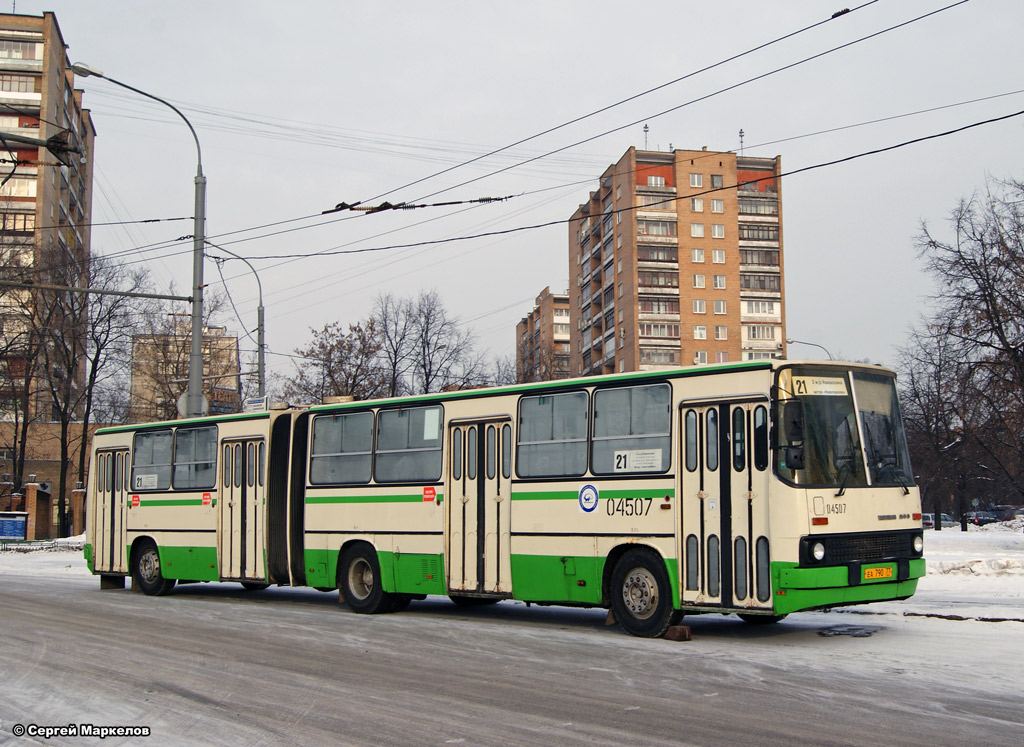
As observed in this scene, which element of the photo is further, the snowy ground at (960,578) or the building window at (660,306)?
the building window at (660,306)

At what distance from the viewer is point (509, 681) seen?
9.28m

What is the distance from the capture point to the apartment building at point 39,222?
164 ft

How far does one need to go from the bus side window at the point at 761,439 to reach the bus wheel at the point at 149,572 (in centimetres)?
1215

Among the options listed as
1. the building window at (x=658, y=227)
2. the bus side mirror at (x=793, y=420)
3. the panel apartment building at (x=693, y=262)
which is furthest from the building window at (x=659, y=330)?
the bus side mirror at (x=793, y=420)

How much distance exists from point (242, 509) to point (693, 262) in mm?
76172

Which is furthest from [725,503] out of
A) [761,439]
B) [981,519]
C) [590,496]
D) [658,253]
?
[658,253]

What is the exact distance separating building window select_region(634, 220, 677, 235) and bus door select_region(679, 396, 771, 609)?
7845cm

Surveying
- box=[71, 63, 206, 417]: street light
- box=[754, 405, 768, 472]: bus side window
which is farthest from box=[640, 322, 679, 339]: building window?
box=[754, 405, 768, 472]: bus side window

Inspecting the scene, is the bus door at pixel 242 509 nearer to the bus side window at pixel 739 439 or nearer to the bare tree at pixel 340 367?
the bus side window at pixel 739 439

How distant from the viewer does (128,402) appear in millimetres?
58438

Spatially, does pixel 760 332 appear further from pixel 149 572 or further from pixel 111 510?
pixel 149 572

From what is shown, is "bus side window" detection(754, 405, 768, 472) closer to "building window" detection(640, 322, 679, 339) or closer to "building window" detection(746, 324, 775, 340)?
"building window" detection(640, 322, 679, 339)

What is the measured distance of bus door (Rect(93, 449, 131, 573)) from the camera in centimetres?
2002

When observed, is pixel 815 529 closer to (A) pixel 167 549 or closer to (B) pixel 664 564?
(B) pixel 664 564
